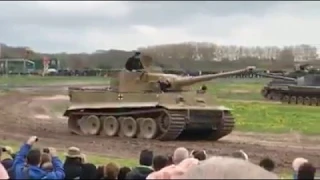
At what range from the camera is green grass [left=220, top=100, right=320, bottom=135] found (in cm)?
3134

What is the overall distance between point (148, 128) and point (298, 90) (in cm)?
2215

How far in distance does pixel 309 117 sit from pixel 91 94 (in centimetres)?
1228

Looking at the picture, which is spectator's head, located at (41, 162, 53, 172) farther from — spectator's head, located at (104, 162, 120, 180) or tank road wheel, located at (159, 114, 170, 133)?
tank road wheel, located at (159, 114, 170, 133)

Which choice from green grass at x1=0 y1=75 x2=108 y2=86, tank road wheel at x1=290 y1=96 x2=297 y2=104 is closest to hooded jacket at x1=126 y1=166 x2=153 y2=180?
tank road wheel at x1=290 y1=96 x2=297 y2=104

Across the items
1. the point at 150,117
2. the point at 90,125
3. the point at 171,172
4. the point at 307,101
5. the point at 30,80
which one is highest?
the point at 171,172

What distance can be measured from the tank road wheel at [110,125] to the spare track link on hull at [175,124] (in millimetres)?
2212

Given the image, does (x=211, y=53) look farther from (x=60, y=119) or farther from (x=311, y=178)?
(x=311, y=178)

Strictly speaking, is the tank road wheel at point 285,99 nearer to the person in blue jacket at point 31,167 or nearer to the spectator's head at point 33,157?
the person in blue jacket at point 31,167

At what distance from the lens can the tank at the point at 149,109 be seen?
25.9 meters

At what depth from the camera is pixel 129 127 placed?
89.4ft

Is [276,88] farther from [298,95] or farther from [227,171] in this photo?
[227,171]

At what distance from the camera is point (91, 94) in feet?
91.7

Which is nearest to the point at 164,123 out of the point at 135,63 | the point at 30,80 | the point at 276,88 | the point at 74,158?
the point at 135,63

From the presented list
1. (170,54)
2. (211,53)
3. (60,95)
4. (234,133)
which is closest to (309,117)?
(234,133)
